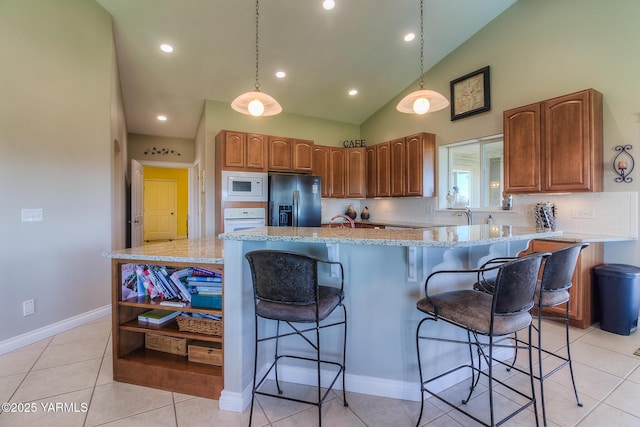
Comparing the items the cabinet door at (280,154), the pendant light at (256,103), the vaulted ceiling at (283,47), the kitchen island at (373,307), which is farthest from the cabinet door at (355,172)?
the kitchen island at (373,307)

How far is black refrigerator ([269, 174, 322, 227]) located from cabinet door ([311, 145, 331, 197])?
660 millimetres

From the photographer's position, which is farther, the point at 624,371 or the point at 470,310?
the point at 624,371

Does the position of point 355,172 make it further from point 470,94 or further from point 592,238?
point 592,238

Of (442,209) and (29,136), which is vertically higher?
(29,136)

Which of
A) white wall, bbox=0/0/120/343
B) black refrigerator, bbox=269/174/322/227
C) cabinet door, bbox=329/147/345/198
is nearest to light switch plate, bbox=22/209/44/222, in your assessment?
white wall, bbox=0/0/120/343

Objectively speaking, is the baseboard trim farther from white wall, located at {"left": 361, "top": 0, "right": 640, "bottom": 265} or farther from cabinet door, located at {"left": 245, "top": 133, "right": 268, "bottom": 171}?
white wall, located at {"left": 361, "top": 0, "right": 640, "bottom": 265}

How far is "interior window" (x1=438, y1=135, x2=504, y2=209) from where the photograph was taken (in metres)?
4.07

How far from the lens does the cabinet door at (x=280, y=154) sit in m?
4.59

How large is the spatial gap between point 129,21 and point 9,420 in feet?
12.2

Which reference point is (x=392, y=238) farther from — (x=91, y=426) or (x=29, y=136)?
(x=29, y=136)

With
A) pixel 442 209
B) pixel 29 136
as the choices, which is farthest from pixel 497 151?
pixel 29 136

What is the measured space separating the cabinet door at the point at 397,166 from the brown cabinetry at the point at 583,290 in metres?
2.22

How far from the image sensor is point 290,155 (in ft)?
15.6

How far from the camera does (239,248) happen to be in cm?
174
